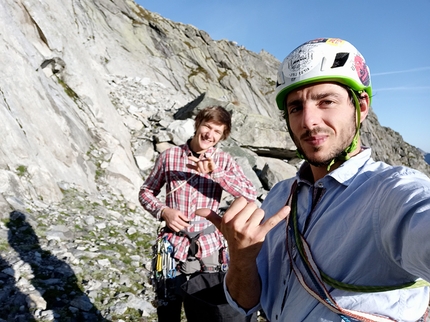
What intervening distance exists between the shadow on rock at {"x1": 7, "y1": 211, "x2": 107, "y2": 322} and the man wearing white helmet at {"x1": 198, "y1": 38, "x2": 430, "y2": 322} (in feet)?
12.2

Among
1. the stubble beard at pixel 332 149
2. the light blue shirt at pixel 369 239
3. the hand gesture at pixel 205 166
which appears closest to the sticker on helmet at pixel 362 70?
the stubble beard at pixel 332 149

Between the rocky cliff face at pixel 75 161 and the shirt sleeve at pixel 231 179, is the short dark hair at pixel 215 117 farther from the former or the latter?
the rocky cliff face at pixel 75 161

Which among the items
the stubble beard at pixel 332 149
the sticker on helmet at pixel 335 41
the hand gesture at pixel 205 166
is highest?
the sticker on helmet at pixel 335 41

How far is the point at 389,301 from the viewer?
151 centimetres

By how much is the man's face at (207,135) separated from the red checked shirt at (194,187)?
0.13 m

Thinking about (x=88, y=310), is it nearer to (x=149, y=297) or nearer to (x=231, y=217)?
(x=149, y=297)

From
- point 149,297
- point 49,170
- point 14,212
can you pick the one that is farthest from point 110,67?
point 149,297

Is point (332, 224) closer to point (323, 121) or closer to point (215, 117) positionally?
point (323, 121)

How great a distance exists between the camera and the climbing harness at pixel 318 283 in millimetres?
1494

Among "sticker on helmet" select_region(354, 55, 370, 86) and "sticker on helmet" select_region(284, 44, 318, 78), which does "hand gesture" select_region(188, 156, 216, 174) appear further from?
"sticker on helmet" select_region(354, 55, 370, 86)

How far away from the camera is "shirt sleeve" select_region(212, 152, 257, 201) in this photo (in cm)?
478

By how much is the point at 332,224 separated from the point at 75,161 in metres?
10.5

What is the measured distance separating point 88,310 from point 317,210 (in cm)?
477

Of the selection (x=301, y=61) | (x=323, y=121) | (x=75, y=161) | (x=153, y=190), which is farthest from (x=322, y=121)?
(x=75, y=161)
